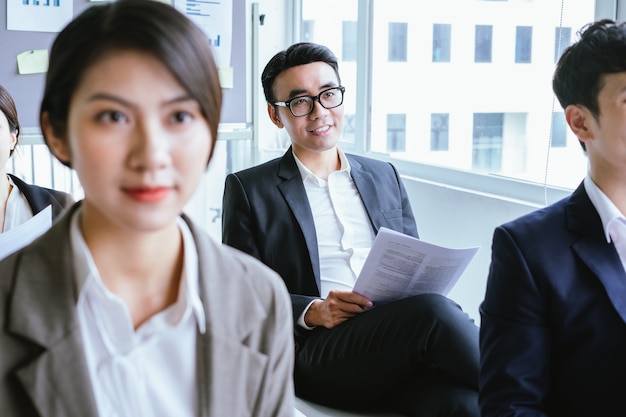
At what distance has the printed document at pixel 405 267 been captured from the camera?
1787 millimetres

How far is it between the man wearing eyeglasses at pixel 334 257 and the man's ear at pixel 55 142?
117 cm

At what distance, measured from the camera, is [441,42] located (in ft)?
10.0

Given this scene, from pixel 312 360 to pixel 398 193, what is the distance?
688 millimetres

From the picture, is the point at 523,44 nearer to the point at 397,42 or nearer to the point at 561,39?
the point at 561,39

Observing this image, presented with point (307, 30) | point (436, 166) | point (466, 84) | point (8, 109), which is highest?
point (307, 30)

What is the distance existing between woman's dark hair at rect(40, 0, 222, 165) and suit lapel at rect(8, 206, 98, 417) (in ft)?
0.61

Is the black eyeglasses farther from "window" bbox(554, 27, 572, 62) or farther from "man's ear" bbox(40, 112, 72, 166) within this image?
"man's ear" bbox(40, 112, 72, 166)

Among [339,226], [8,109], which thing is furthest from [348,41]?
[8,109]

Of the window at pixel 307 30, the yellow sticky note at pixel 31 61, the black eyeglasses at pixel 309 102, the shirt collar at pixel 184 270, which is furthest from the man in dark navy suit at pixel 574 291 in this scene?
the window at pixel 307 30

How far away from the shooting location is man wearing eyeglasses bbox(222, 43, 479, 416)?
1.88 m

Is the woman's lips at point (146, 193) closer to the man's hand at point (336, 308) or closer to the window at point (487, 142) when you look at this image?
the man's hand at point (336, 308)

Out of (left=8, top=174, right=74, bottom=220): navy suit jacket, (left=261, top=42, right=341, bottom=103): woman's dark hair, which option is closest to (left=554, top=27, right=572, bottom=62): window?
(left=261, top=42, right=341, bottom=103): woman's dark hair

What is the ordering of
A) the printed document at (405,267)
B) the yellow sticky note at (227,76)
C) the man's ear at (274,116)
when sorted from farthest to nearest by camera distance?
the yellow sticky note at (227,76), the man's ear at (274,116), the printed document at (405,267)

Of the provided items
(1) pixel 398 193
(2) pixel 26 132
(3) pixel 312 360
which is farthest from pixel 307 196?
(2) pixel 26 132
